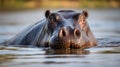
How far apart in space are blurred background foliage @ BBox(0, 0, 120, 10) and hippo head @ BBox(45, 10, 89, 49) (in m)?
29.0

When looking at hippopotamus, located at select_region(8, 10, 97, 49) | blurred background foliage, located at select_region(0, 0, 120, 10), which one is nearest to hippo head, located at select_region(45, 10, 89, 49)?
hippopotamus, located at select_region(8, 10, 97, 49)

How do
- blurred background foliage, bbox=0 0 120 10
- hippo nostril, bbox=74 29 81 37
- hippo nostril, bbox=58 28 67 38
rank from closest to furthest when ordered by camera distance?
hippo nostril, bbox=58 28 67 38 < hippo nostril, bbox=74 29 81 37 < blurred background foliage, bbox=0 0 120 10

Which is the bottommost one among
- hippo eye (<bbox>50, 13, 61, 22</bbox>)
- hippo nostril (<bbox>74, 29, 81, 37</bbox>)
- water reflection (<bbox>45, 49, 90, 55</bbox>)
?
water reflection (<bbox>45, 49, 90, 55</bbox>)

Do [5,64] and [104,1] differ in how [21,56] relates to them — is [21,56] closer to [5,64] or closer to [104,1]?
[5,64]

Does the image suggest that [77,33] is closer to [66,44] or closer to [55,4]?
[66,44]

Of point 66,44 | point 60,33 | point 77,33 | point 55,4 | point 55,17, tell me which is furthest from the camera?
point 55,4

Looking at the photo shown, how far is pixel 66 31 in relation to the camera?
383 inches

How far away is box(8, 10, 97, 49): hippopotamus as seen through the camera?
9766mm

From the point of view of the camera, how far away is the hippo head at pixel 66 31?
9727mm

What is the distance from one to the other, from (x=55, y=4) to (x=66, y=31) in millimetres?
34508

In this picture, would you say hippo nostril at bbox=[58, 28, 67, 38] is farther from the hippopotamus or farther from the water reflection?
the water reflection

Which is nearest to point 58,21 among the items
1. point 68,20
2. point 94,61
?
point 68,20

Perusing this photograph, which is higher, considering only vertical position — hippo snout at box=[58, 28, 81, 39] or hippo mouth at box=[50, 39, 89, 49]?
hippo snout at box=[58, 28, 81, 39]

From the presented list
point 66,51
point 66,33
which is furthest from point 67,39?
point 66,51
